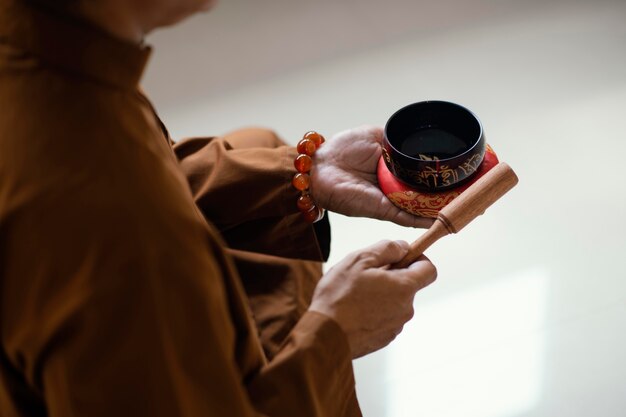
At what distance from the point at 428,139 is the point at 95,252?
1.51ft

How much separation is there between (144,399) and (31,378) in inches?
3.4

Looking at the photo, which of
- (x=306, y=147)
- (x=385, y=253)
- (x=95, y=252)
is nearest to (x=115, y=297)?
(x=95, y=252)

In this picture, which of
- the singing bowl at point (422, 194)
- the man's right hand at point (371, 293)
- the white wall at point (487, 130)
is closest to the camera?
the man's right hand at point (371, 293)

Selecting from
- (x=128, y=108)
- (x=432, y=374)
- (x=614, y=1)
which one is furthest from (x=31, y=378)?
(x=614, y=1)

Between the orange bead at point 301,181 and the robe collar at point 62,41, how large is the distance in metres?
0.34

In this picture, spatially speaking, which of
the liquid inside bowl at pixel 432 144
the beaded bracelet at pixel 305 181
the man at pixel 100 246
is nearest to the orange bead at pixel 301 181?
the beaded bracelet at pixel 305 181

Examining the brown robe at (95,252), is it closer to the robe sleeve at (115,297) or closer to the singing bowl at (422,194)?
the robe sleeve at (115,297)

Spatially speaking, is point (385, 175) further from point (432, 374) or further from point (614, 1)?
point (614, 1)

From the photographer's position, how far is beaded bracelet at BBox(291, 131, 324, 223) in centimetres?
84

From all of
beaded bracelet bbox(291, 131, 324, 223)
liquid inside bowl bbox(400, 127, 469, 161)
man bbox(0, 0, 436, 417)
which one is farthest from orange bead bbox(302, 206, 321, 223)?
man bbox(0, 0, 436, 417)

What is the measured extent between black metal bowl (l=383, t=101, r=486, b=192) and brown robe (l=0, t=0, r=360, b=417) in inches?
11.0

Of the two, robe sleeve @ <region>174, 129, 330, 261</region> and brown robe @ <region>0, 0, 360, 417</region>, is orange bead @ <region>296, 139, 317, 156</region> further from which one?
brown robe @ <region>0, 0, 360, 417</region>

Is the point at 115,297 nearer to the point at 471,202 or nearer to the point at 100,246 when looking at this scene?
the point at 100,246

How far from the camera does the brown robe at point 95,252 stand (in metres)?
0.50
